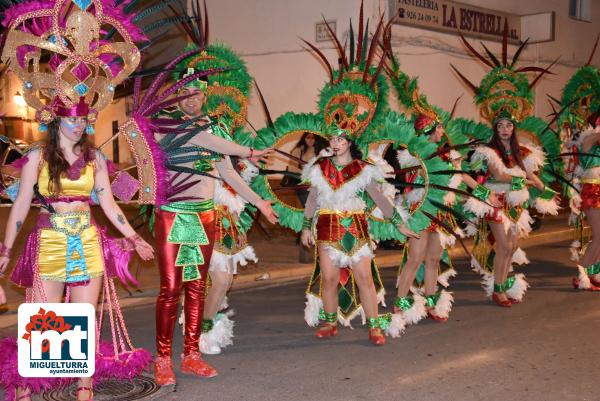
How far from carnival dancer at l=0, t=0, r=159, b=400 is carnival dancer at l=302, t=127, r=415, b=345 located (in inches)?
89.9

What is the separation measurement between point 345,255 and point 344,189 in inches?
A: 23.2

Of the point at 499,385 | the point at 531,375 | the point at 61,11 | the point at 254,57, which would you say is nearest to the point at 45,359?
the point at 61,11

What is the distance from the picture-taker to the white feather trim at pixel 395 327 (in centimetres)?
689

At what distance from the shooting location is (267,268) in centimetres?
1078

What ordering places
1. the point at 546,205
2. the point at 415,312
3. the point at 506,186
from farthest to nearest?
the point at 546,205
the point at 506,186
the point at 415,312

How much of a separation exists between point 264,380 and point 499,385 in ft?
5.79

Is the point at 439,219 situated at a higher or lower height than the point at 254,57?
lower

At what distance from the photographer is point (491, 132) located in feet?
27.8

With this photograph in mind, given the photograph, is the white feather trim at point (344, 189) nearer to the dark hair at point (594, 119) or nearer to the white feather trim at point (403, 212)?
the white feather trim at point (403, 212)

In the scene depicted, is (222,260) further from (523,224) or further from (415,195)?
(523,224)

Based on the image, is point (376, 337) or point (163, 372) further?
point (376, 337)

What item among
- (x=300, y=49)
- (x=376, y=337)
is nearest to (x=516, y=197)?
(x=376, y=337)

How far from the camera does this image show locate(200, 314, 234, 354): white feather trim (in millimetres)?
6379

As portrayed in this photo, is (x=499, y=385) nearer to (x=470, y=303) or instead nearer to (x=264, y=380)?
(x=264, y=380)
